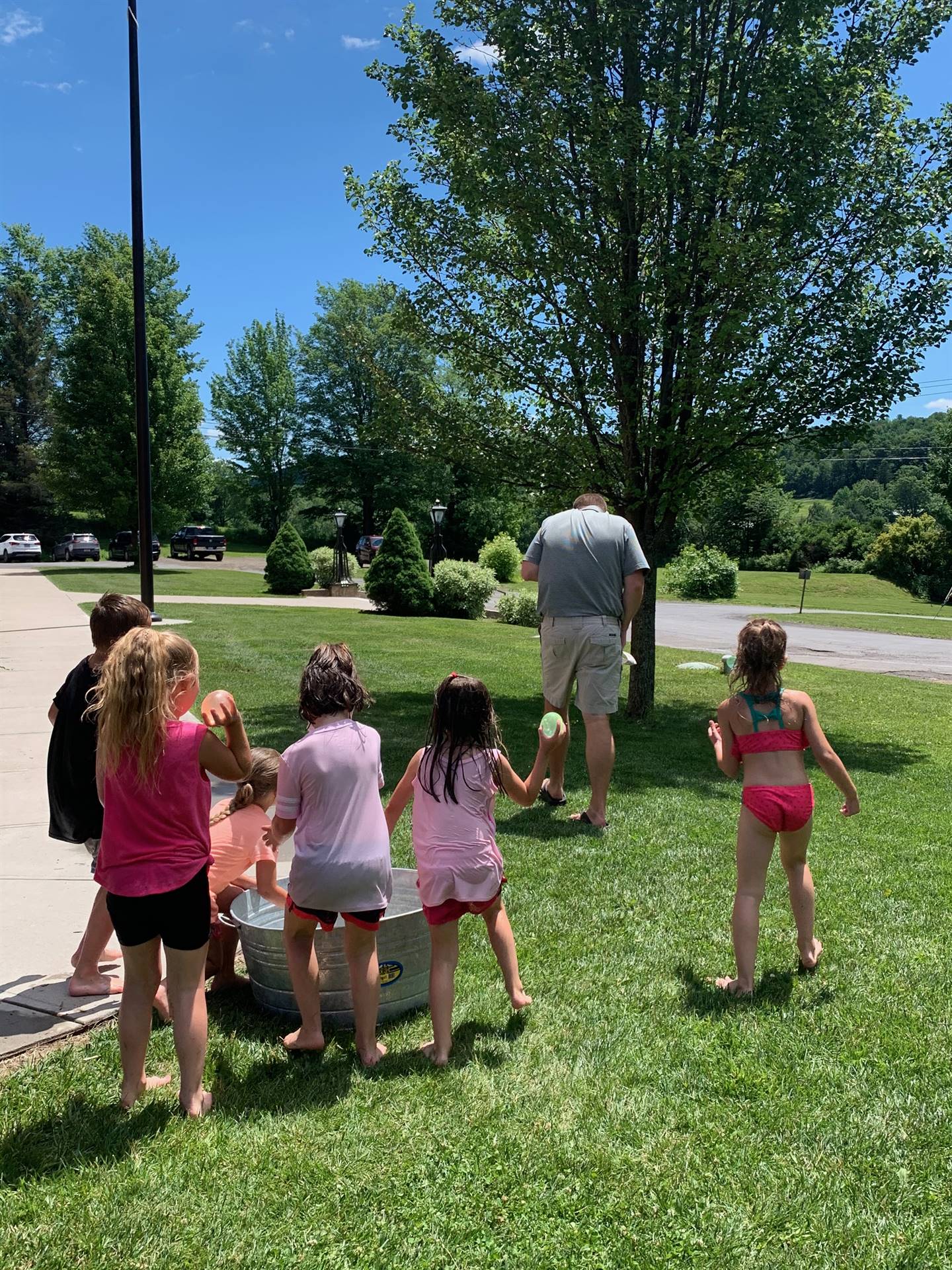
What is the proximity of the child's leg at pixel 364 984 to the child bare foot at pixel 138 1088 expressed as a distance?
1.97 ft

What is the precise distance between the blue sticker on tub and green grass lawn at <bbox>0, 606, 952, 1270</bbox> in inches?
6.8

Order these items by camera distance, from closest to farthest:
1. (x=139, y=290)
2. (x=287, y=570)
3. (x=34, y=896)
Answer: (x=34, y=896), (x=139, y=290), (x=287, y=570)

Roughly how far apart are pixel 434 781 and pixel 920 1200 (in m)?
1.76

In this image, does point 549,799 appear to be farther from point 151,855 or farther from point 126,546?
point 126,546

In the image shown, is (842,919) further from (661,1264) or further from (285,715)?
(285,715)

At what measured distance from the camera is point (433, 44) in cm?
898

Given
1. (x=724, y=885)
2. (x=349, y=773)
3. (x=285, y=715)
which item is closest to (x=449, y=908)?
(x=349, y=773)

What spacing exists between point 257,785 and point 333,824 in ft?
2.26

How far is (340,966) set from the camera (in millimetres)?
3295

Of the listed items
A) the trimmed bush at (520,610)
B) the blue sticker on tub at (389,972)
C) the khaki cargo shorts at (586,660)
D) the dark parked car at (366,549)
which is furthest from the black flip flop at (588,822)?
the dark parked car at (366,549)

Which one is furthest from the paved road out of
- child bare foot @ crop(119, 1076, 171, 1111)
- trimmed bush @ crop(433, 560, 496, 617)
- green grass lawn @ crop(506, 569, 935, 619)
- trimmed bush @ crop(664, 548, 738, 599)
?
child bare foot @ crop(119, 1076, 171, 1111)

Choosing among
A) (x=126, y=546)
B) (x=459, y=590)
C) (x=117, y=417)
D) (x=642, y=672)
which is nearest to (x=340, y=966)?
(x=642, y=672)

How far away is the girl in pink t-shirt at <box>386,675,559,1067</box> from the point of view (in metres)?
3.17

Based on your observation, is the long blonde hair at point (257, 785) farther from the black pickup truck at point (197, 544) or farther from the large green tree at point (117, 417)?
the black pickup truck at point (197, 544)
